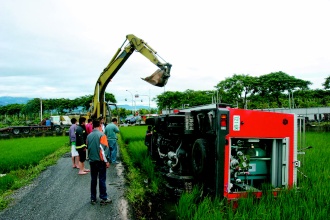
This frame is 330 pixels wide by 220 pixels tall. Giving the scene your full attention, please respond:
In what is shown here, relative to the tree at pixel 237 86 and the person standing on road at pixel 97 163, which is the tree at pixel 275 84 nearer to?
the tree at pixel 237 86

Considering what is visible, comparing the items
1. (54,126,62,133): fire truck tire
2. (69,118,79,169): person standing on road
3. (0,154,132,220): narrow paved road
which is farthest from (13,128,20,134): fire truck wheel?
(0,154,132,220): narrow paved road

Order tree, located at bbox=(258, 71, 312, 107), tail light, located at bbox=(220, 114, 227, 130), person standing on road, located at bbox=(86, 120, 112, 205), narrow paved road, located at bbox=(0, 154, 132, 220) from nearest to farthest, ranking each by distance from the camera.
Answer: tail light, located at bbox=(220, 114, 227, 130), narrow paved road, located at bbox=(0, 154, 132, 220), person standing on road, located at bbox=(86, 120, 112, 205), tree, located at bbox=(258, 71, 312, 107)

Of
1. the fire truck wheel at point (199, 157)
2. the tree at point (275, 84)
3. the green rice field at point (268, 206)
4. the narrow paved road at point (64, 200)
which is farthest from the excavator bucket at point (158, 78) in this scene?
the tree at point (275, 84)

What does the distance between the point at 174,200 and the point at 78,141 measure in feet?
13.6

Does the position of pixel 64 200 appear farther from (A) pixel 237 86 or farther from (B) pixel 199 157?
(A) pixel 237 86

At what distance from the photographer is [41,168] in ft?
34.4

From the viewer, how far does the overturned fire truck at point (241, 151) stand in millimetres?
5074

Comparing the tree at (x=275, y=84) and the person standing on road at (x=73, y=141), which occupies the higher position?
the tree at (x=275, y=84)

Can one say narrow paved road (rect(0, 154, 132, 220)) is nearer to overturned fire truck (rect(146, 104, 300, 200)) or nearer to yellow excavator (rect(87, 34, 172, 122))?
overturned fire truck (rect(146, 104, 300, 200))

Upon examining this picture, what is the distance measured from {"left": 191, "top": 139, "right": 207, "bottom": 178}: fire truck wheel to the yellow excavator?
19.6 feet

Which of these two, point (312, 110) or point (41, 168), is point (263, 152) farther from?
point (312, 110)

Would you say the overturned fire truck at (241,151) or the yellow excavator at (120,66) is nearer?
the overturned fire truck at (241,151)

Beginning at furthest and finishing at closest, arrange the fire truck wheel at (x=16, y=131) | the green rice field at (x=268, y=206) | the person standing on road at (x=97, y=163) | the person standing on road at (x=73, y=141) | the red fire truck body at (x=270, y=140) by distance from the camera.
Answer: the fire truck wheel at (x=16, y=131), the person standing on road at (x=73, y=141), the person standing on road at (x=97, y=163), the red fire truck body at (x=270, y=140), the green rice field at (x=268, y=206)

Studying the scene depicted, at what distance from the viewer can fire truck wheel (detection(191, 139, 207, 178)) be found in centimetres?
539
